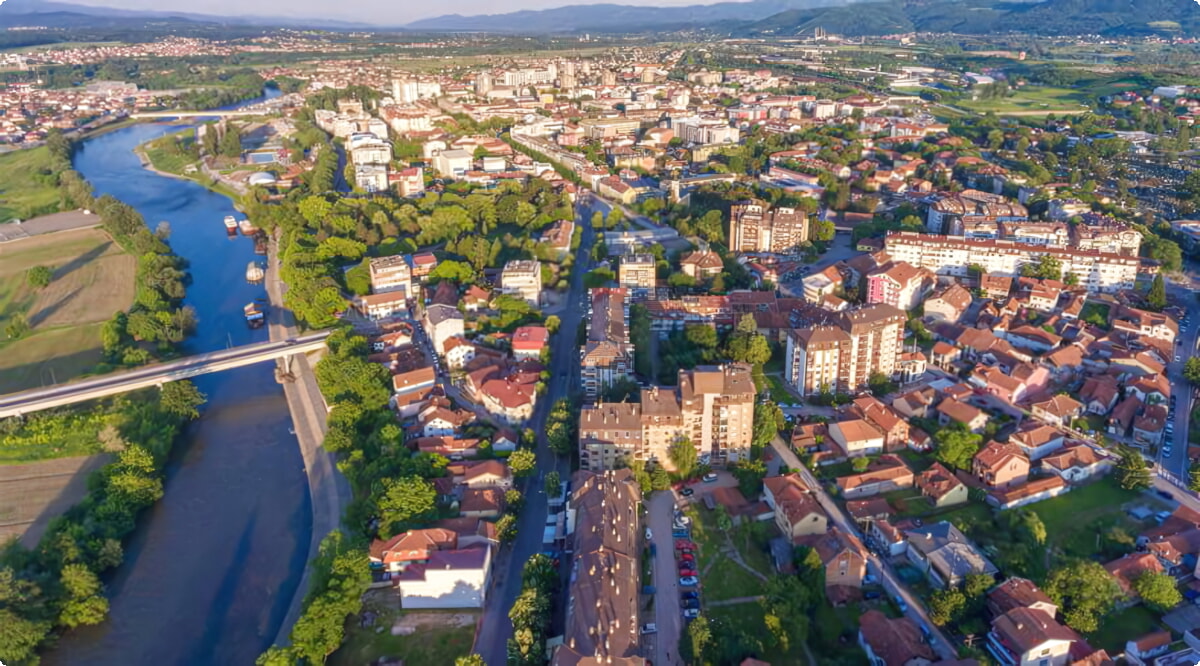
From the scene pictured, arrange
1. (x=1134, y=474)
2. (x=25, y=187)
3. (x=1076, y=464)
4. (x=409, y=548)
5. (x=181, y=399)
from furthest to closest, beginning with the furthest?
1. (x=25, y=187)
2. (x=181, y=399)
3. (x=1076, y=464)
4. (x=1134, y=474)
5. (x=409, y=548)

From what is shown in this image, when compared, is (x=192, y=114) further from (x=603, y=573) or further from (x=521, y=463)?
(x=603, y=573)

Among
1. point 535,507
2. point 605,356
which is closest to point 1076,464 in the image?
point 605,356

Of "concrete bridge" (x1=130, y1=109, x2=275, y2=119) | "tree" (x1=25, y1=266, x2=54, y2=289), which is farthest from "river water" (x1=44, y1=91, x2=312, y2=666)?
"concrete bridge" (x1=130, y1=109, x2=275, y2=119)

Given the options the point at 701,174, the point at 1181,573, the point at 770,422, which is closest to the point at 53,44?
the point at 701,174

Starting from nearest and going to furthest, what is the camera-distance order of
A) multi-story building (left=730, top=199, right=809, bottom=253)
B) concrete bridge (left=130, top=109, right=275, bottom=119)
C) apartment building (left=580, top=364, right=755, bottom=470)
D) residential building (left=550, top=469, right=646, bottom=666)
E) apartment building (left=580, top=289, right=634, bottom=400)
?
residential building (left=550, top=469, right=646, bottom=666) → apartment building (left=580, top=364, right=755, bottom=470) → apartment building (left=580, top=289, right=634, bottom=400) → multi-story building (left=730, top=199, right=809, bottom=253) → concrete bridge (left=130, top=109, right=275, bottom=119)

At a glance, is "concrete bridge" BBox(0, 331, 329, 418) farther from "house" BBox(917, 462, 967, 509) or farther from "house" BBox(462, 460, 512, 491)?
"house" BBox(917, 462, 967, 509)

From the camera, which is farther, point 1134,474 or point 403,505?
point 1134,474
